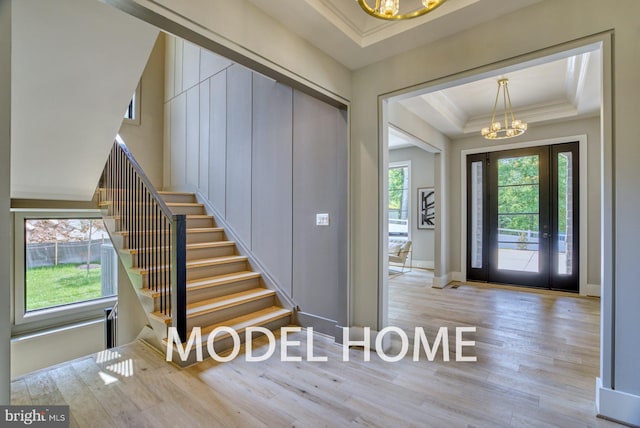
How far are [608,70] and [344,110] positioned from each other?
1943mm

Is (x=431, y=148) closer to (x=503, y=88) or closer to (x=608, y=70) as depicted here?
(x=503, y=88)

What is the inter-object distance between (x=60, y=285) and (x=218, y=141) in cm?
412

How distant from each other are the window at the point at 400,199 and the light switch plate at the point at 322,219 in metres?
4.85

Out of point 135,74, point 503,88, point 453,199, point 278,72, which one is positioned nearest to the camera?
point 278,72

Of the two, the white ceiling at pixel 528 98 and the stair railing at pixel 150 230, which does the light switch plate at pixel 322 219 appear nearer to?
the stair railing at pixel 150 230

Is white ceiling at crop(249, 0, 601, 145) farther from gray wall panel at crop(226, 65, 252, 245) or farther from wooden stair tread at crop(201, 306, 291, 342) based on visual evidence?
wooden stair tread at crop(201, 306, 291, 342)

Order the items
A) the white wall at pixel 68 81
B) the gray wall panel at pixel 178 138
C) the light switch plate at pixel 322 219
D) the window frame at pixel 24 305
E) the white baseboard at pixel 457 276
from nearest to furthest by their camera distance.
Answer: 1. the white wall at pixel 68 81
2. the light switch plate at pixel 322 219
3. the window frame at pixel 24 305
4. the gray wall panel at pixel 178 138
5. the white baseboard at pixel 457 276

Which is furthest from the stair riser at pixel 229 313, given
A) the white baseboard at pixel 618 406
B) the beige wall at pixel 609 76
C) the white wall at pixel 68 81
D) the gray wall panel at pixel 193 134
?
the white baseboard at pixel 618 406

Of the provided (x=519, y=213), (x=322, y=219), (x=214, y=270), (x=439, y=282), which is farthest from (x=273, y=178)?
(x=519, y=213)

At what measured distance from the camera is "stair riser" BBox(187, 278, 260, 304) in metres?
3.35

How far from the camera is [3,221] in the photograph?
1413 mm

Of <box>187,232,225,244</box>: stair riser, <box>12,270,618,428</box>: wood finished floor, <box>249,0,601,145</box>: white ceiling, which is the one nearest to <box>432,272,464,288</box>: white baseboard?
<box>12,270,618,428</box>: wood finished floor

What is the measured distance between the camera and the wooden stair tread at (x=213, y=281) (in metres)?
3.07

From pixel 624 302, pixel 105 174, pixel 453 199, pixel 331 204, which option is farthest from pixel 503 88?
pixel 105 174
